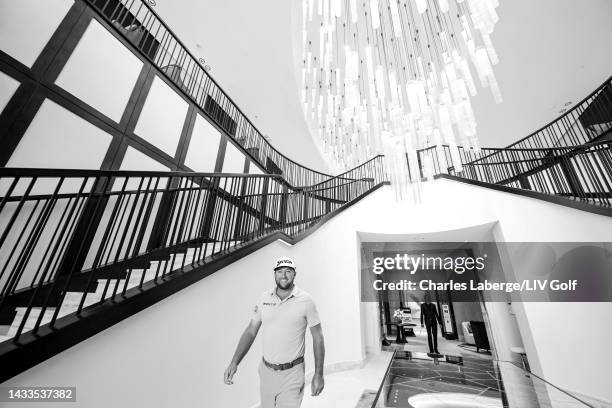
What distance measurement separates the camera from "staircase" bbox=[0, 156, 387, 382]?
1.47m

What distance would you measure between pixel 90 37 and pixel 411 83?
449 centimetres

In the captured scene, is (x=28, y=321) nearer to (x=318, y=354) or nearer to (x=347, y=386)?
(x=318, y=354)

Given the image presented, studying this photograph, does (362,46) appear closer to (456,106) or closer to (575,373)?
(456,106)

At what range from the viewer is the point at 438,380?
436 cm

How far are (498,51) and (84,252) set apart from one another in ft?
34.4

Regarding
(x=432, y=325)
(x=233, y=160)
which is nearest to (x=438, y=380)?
(x=432, y=325)

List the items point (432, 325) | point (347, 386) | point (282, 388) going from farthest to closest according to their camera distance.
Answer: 1. point (432, 325)
2. point (347, 386)
3. point (282, 388)

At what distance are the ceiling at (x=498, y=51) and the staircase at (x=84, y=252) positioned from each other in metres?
4.83

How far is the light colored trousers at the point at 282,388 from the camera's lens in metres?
1.94

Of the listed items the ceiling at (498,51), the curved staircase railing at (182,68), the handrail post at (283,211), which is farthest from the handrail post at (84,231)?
the ceiling at (498,51)

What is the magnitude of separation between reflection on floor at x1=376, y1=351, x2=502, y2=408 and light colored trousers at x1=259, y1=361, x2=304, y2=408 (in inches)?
76.4

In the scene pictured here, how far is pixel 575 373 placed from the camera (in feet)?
14.0

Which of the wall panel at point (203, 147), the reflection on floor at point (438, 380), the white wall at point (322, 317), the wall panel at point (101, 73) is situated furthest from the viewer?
the wall panel at point (203, 147)

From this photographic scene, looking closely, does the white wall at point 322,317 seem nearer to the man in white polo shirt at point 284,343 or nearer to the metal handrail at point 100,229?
the metal handrail at point 100,229
